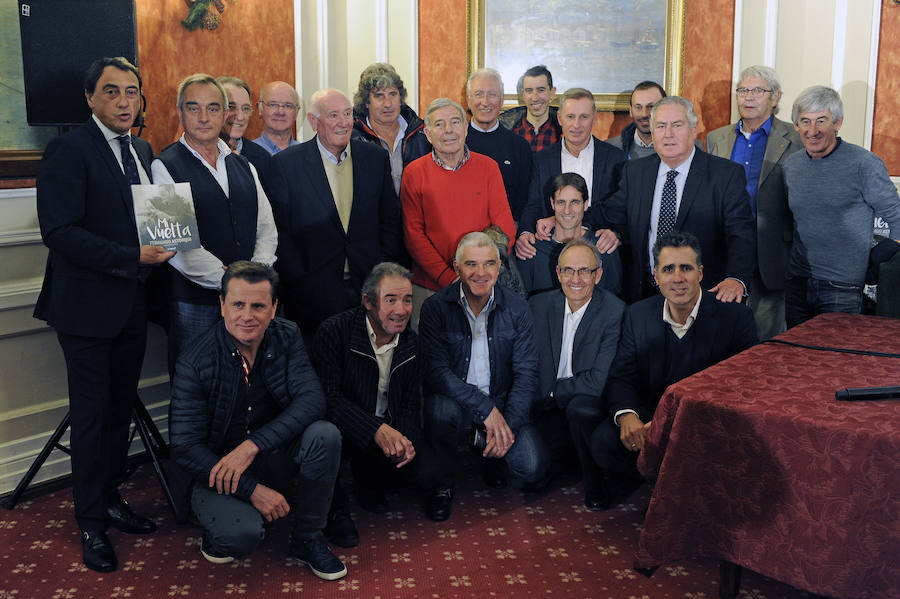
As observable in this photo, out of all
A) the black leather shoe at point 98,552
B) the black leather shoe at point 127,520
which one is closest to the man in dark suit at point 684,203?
the black leather shoe at point 127,520

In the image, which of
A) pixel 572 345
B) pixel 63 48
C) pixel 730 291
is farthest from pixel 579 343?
pixel 63 48

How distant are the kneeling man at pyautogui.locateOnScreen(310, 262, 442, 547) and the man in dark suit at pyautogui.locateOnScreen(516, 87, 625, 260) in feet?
2.98

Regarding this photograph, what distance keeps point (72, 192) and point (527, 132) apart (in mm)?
2360

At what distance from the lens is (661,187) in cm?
338

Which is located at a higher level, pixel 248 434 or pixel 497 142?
pixel 497 142

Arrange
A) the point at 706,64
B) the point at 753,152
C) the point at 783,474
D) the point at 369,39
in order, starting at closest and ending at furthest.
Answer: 1. the point at 783,474
2. the point at 753,152
3. the point at 706,64
4. the point at 369,39

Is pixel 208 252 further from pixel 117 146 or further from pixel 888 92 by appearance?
pixel 888 92

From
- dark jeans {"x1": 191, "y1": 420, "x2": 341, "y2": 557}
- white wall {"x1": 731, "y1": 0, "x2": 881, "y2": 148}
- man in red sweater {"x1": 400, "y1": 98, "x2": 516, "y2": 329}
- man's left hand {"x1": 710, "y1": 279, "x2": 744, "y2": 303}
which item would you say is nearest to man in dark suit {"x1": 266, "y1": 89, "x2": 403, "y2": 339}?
man in red sweater {"x1": 400, "y1": 98, "x2": 516, "y2": 329}

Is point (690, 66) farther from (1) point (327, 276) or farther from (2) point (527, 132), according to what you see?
(1) point (327, 276)

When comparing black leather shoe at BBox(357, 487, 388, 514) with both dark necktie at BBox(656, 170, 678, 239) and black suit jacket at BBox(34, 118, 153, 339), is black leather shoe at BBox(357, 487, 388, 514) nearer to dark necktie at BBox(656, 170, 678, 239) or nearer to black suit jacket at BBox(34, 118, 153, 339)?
black suit jacket at BBox(34, 118, 153, 339)

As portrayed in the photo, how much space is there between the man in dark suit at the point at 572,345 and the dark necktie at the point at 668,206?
0.30 metres

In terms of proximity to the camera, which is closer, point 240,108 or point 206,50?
point 240,108

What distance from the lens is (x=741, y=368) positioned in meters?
2.35

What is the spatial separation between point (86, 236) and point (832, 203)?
2.77 metres
